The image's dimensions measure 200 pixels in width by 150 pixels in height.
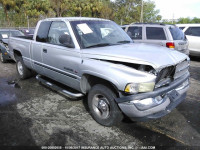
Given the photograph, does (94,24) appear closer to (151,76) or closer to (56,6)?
(151,76)

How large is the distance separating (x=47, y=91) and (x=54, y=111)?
4.27 ft

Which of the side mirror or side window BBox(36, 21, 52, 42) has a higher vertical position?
side window BBox(36, 21, 52, 42)

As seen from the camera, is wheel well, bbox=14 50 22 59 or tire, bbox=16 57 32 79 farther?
wheel well, bbox=14 50 22 59

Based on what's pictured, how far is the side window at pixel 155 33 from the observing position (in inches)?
283

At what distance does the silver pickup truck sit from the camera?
8.93 ft

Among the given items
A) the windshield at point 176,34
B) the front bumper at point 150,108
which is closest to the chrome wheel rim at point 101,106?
the front bumper at point 150,108

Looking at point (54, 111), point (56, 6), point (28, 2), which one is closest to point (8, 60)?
point (54, 111)

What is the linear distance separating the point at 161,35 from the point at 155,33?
251mm

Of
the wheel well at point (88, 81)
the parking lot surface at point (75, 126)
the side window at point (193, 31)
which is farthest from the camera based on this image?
the side window at point (193, 31)

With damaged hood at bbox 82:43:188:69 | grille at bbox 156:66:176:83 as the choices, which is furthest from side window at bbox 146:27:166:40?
grille at bbox 156:66:176:83

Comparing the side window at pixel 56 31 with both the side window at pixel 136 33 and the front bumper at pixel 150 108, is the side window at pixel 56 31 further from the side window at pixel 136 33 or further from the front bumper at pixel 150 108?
the side window at pixel 136 33

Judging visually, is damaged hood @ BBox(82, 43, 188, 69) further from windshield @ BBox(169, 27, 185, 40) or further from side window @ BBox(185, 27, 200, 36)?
side window @ BBox(185, 27, 200, 36)

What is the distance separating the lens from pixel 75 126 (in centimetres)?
331

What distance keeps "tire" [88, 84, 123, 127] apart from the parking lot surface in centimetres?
16
